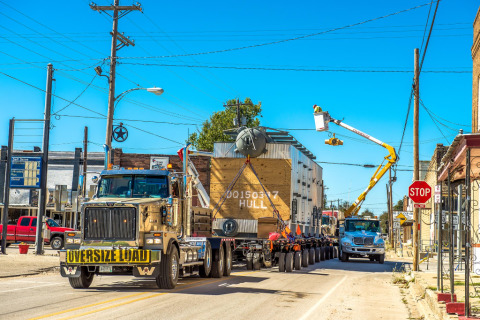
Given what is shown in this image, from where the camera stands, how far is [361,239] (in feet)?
119

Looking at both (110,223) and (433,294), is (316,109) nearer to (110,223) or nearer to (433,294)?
(433,294)

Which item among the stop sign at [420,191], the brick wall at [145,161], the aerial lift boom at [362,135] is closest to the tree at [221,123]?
the brick wall at [145,161]

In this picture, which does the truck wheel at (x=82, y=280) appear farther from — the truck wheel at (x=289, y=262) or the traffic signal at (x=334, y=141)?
the traffic signal at (x=334, y=141)

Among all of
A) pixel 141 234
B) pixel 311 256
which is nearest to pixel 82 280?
pixel 141 234

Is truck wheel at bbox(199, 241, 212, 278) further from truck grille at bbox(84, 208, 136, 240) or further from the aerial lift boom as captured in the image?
the aerial lift boom

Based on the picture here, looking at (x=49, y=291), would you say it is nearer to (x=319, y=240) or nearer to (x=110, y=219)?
(x=110, y=219)

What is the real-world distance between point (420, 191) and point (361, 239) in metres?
14.9

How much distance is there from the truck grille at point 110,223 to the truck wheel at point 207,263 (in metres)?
4.53

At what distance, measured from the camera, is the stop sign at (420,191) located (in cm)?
2189

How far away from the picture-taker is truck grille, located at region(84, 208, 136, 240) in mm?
15391

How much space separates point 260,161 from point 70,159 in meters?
34.9

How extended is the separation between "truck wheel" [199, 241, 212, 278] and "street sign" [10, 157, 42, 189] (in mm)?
13385

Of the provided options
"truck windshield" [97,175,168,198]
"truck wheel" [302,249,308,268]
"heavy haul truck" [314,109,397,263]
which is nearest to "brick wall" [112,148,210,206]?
"heavy haul truck" [314,109,397,263]

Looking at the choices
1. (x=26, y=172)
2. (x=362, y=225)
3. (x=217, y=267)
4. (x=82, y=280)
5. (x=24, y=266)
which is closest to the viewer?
(x=82, y=280)
